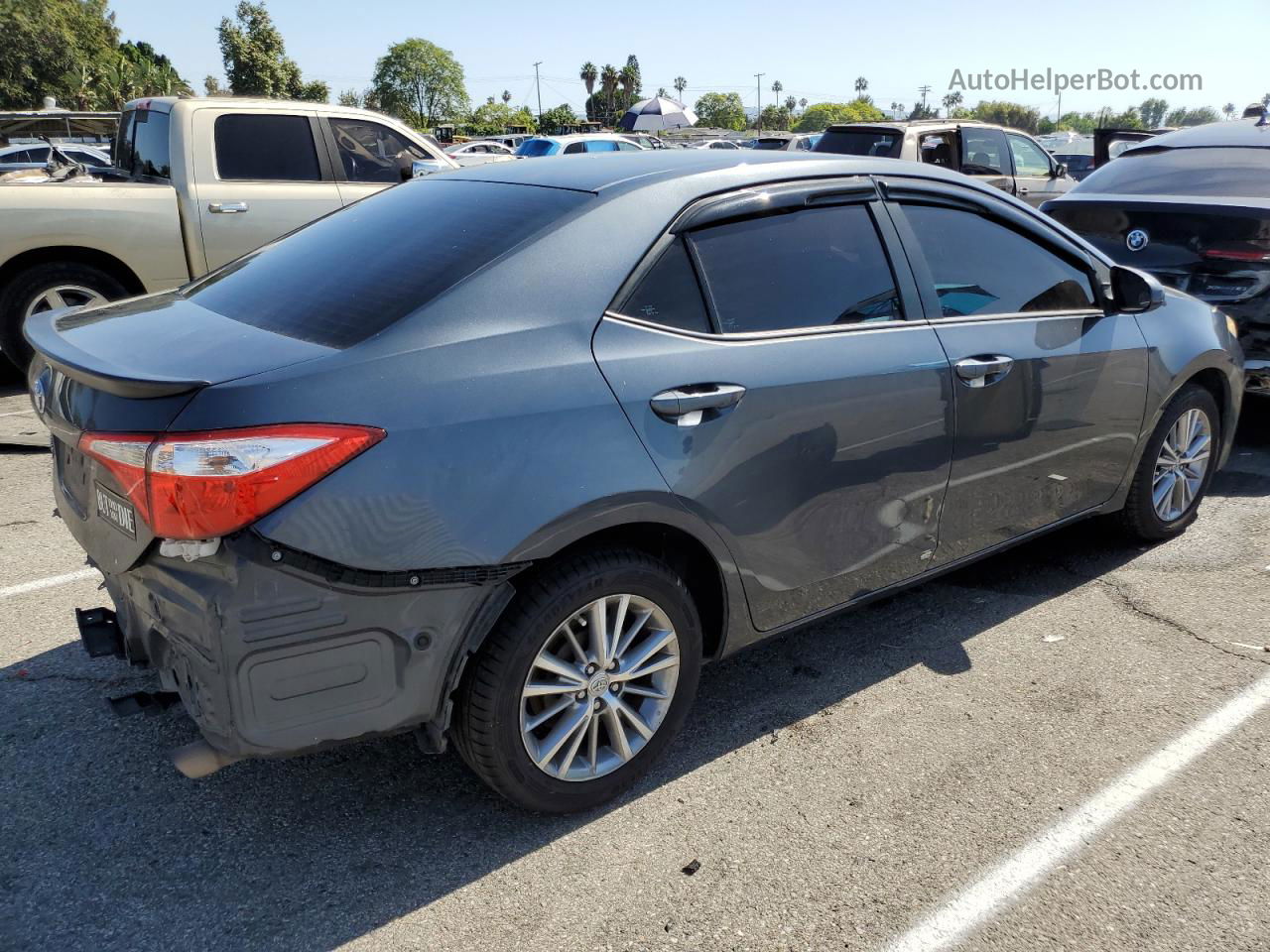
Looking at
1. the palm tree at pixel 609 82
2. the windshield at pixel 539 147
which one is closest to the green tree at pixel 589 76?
the palm tree at pixel 609 82

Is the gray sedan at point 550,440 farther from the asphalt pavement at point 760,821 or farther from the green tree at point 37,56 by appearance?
the green tree at point 37,56

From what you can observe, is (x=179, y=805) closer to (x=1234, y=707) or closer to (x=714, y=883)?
(x=714, y=883)

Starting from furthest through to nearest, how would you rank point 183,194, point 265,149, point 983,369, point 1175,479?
point 265,149, point 183,194, point 1175,479, point 983,369

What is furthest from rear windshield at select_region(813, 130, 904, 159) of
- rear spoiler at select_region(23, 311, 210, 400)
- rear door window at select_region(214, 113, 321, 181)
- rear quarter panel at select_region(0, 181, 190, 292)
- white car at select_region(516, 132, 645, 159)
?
rear spoiler at select_region(23, 311, 210, 400)

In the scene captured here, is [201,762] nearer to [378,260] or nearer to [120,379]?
[120,379]

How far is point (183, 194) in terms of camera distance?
7.25 m

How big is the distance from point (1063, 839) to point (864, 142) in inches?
408

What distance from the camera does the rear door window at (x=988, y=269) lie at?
3480mm

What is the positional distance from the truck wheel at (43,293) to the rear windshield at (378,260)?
168 inches

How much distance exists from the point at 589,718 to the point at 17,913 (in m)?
1.39

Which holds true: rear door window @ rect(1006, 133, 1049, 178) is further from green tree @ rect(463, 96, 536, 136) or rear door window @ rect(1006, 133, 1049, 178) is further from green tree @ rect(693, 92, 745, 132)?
green tree @ rect(693, 92, 745, 132)

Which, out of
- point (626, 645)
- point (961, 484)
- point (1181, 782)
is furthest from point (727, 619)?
point (1181, 782)

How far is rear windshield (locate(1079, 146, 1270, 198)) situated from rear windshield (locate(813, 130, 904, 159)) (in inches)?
170

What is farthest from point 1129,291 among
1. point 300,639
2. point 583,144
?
point 583,144
